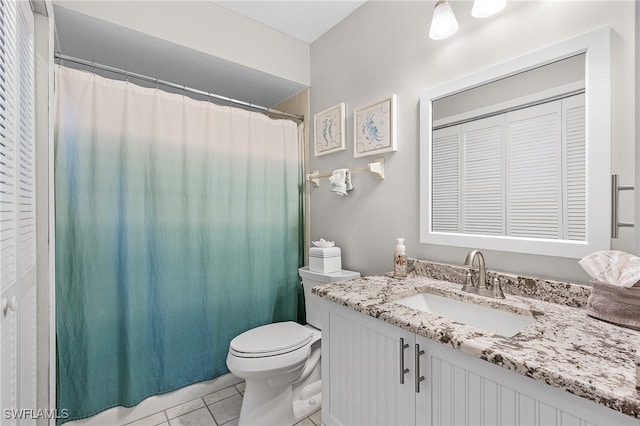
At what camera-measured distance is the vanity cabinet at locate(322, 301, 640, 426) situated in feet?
2.22

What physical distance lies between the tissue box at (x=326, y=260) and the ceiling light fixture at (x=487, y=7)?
55.6 inches

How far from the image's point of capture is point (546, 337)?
2.59ft

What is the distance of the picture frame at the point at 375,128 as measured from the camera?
65.5 inches

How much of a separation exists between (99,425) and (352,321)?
4.85ft

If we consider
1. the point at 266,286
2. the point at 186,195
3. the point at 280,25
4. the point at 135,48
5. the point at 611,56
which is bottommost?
the point at 266,286

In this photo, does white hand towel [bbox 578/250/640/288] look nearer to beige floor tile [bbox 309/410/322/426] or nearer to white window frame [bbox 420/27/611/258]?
white window frame [bbox 420/27/611/258]

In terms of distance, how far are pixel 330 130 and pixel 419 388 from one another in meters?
1.65

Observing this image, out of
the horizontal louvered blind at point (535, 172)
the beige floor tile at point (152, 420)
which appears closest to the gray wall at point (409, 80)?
the horizontal louvered blind at point (535, 172)

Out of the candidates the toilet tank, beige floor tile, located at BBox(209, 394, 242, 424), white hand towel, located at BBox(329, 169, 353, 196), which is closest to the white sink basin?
the toilet tank

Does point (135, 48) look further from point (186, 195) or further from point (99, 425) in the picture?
point (99, 425)

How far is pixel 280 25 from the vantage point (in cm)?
210

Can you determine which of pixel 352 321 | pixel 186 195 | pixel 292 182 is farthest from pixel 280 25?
pixel 352 321

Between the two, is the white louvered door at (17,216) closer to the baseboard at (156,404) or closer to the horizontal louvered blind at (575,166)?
the baseboard at (156,404)

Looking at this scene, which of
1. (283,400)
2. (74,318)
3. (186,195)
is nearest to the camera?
(74,318)
